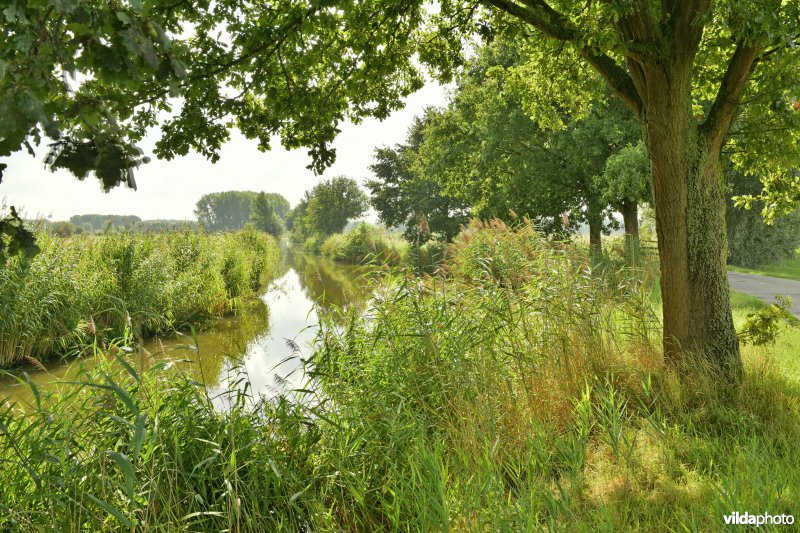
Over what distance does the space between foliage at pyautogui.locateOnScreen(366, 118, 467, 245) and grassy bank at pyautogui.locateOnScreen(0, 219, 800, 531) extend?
24.6m

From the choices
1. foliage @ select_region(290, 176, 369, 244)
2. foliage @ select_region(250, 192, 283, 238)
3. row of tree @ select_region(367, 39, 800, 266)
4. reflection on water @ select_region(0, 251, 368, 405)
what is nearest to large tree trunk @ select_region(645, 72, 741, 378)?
reflection on water @ select_region(0, 251, 368, 405)

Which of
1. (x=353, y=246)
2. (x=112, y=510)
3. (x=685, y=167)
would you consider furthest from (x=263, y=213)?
(x=112, y=510)

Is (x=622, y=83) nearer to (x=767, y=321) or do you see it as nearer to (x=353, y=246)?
(x=767, y=321)

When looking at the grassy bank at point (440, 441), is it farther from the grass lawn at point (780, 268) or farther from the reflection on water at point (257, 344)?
the grass lawn at point (780, 268)

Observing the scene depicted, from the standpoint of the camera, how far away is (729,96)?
15.6 feet

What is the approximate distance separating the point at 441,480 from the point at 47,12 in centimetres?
268

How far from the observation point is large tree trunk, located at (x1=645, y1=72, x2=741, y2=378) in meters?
4.69

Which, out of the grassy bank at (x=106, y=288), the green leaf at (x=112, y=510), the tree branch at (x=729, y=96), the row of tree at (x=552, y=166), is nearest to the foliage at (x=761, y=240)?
the row of tree at (x=552, y=166)

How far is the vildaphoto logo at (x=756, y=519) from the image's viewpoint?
2.48m

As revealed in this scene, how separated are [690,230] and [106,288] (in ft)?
35.0

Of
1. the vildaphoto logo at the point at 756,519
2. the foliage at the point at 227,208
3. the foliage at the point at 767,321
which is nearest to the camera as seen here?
the vildaphoto logo at the point at 756,519

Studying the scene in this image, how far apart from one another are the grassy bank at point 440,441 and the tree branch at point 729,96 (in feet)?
5.75

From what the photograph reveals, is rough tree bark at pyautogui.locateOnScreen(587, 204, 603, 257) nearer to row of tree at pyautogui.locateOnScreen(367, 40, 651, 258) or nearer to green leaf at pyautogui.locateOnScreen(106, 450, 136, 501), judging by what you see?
row of tree at pyautogui.locateOnScreen(367, 40, 651, 258)

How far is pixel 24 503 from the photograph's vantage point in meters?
2.71
